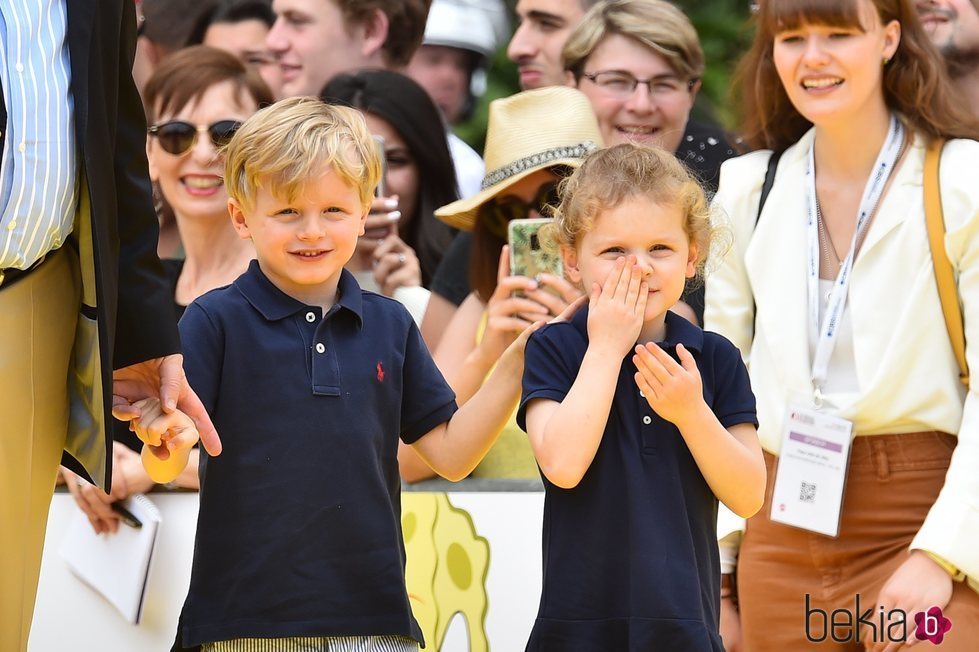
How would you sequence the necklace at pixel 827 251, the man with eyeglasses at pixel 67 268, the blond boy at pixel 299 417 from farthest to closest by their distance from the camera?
the necklace at pixel 827 251
the blond boy at pixel 299 417
the man with eyeglasses at pixel 67 268

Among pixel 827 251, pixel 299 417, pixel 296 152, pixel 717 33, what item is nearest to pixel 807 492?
pixel 827 251

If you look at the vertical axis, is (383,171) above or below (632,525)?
above

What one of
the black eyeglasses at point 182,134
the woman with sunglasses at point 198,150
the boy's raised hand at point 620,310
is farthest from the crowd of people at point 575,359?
the black eyeglasses at point 182,134

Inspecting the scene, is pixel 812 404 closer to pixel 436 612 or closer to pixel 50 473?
pixel 436 612

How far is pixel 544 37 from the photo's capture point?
5.28 meters

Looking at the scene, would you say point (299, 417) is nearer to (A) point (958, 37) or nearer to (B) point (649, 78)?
(B) point (649, 78)

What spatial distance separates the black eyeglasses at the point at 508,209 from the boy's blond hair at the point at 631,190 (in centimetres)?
123

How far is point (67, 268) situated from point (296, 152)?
468 millimetres

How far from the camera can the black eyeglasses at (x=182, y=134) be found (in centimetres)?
437

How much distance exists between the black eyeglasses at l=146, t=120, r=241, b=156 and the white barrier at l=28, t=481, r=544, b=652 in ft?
3.93

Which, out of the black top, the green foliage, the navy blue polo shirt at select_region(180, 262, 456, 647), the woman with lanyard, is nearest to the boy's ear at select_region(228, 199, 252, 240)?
the navy blue polo shirt at select_region(180, 262, 456, 647)

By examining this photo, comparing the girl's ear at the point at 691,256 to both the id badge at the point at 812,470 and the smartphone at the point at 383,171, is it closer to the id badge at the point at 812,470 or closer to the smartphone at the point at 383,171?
the id badge at the point at 812,470

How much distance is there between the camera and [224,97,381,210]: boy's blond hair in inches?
106

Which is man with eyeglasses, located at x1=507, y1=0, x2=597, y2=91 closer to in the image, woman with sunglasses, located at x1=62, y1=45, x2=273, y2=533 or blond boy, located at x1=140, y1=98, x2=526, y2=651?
woman with sunglasses, located at x1=62, y1=45, x2=273, y2=533
